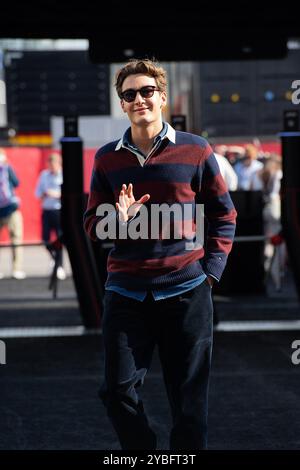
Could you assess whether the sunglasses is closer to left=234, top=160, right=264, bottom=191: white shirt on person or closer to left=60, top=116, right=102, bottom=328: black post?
left=60, top=116, right=102, bottom=328: black post

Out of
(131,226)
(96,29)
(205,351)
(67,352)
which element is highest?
(96,29)

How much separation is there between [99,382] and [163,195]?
10.7 ft

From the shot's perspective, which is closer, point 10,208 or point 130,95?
point 130,95

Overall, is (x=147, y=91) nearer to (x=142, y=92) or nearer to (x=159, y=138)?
(x=142, y=92)

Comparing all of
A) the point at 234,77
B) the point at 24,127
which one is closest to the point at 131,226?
the point at 24,127

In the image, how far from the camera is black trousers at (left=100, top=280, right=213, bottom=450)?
13.7 feet

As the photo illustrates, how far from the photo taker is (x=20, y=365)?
25.9 ft

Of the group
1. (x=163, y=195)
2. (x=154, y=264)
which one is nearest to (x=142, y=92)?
(x=163, y=195)

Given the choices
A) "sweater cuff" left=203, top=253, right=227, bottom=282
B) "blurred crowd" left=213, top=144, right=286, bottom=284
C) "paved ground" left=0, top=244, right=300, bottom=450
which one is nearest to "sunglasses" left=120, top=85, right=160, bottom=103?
"sweater cuff" left=203, top=253, right=227, bottom=282

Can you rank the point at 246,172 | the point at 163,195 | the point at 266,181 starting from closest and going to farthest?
the point at 163,195, the point at 266,181, the point at 246,172

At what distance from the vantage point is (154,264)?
4156 millimetres

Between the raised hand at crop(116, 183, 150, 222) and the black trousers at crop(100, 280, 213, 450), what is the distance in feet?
1.18
